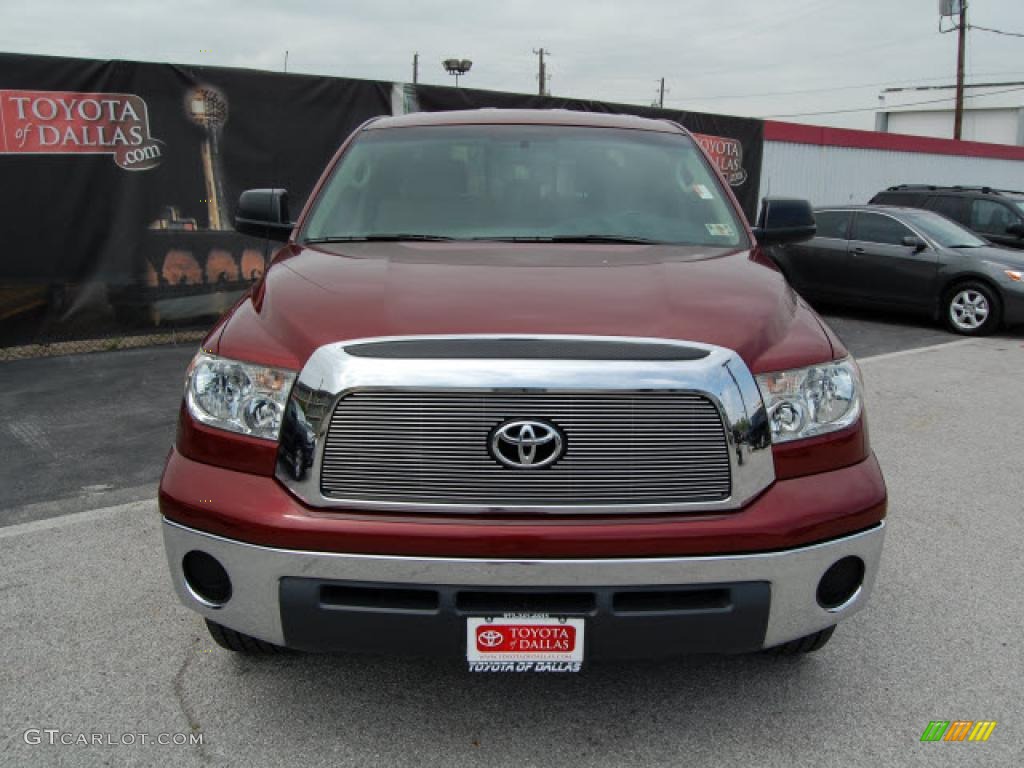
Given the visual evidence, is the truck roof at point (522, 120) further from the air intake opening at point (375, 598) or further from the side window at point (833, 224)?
the side window at point (833, 224)

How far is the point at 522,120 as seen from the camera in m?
3.92

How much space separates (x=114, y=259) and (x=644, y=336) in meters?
7.37

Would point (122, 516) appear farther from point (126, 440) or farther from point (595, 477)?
point (595, 477)

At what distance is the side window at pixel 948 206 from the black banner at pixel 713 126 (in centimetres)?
278

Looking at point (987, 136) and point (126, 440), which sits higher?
point (987, 136)

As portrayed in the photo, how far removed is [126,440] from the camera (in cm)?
534

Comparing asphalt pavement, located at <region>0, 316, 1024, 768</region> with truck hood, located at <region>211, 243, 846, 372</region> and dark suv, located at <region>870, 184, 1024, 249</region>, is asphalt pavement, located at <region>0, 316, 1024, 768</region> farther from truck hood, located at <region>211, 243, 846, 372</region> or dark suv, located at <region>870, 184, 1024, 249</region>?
dark suv, located at <region>870, 184, 1024, 249</region>

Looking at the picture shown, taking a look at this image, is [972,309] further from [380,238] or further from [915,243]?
[380,238]

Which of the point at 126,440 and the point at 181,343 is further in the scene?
the point at 181,343

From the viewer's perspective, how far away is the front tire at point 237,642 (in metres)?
2.61

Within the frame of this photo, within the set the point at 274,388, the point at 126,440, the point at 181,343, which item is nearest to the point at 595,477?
the point at 274,388

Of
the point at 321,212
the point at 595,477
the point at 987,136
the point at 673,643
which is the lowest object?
the point at 673,643

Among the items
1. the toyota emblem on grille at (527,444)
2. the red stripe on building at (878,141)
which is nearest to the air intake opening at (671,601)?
the toyota emblem on grille at (527,444)

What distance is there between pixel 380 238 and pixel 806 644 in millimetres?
2100
